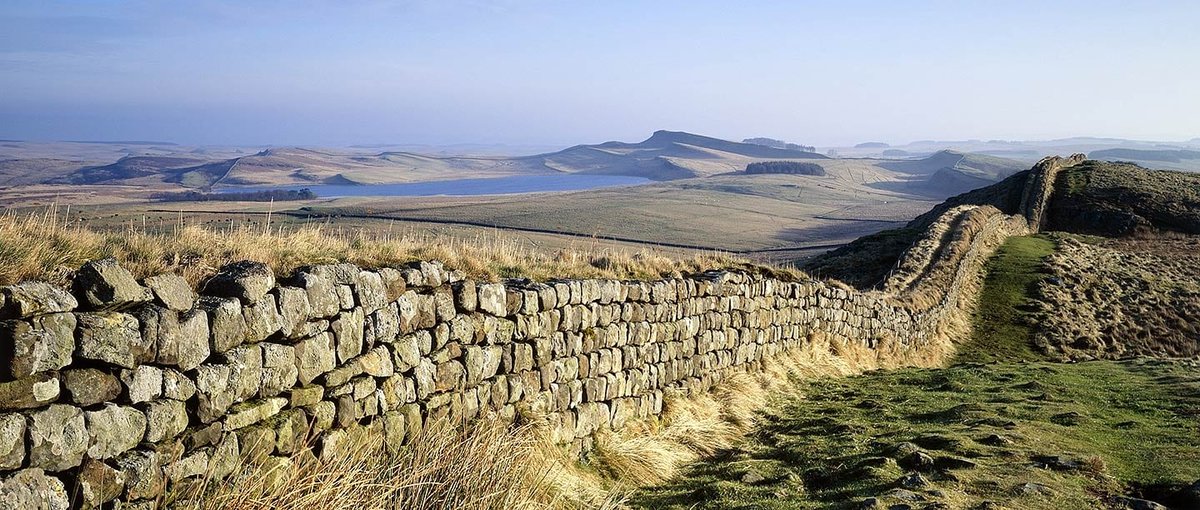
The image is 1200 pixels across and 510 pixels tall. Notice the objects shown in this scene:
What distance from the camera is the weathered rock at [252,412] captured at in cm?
617

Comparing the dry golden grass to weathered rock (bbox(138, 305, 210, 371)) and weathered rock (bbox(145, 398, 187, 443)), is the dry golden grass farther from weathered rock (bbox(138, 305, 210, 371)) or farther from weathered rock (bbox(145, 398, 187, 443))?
weathered rock (bbox(145, 398, 187, 443))

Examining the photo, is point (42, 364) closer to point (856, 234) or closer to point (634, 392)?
point (634, 392)

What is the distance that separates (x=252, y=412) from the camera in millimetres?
6344

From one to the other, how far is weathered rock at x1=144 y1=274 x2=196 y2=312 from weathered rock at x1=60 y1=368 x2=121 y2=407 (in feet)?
2.13

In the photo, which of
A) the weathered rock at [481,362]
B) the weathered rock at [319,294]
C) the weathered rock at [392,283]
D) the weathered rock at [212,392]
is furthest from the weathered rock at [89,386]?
the weathered rock at [481,362]

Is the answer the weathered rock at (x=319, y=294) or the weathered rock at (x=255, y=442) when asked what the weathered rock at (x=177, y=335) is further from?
the weathered rock at (x=319, y=294)

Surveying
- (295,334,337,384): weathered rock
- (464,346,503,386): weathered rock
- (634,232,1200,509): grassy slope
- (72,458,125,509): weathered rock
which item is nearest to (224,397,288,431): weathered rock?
(295,334,337,384): weathered rock

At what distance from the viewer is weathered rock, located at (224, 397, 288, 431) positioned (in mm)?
6168

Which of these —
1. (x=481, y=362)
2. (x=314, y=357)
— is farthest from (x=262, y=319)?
(x=481, y=362)

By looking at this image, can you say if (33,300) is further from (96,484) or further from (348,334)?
(348,334)

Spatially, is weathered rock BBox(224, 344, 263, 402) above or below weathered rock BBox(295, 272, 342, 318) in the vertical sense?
below

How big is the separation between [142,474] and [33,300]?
3.89 ft

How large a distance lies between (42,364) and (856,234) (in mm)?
103114

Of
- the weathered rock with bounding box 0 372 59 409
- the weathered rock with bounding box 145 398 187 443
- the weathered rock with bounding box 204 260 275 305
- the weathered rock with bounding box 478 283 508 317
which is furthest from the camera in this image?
the weathered rock with bounding box 478 283 508 317
